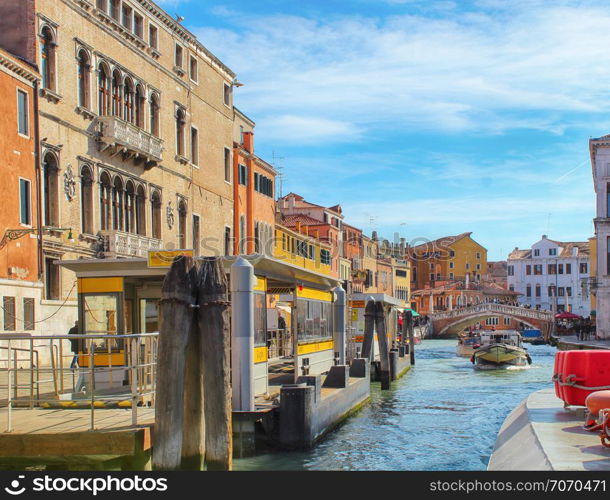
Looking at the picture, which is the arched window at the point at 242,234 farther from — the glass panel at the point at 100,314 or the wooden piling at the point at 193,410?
the wooden piling at the point at 193,410

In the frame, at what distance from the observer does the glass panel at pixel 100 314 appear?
12820mm

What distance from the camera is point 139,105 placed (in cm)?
2733

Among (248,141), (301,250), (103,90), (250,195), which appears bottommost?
(301,250)

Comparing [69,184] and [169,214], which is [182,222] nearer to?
[169,214]

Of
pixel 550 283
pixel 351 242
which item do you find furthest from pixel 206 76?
pixel 550 283

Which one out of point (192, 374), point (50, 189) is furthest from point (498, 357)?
point (192, 374)

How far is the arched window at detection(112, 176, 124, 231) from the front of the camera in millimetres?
25225

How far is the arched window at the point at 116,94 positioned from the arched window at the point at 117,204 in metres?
2.00

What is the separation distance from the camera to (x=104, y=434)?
27.1 feet

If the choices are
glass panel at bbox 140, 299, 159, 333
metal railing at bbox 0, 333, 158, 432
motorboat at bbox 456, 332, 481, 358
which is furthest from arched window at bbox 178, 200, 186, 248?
motorboat at bbox 456, 332, 481, 358

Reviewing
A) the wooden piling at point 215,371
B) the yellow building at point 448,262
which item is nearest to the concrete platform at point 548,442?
the wooden piling at point 215,371

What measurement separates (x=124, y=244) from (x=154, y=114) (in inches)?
238

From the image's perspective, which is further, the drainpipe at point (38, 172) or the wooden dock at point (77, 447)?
the drainpipe at point (38, 172)

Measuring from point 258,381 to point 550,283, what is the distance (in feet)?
281
